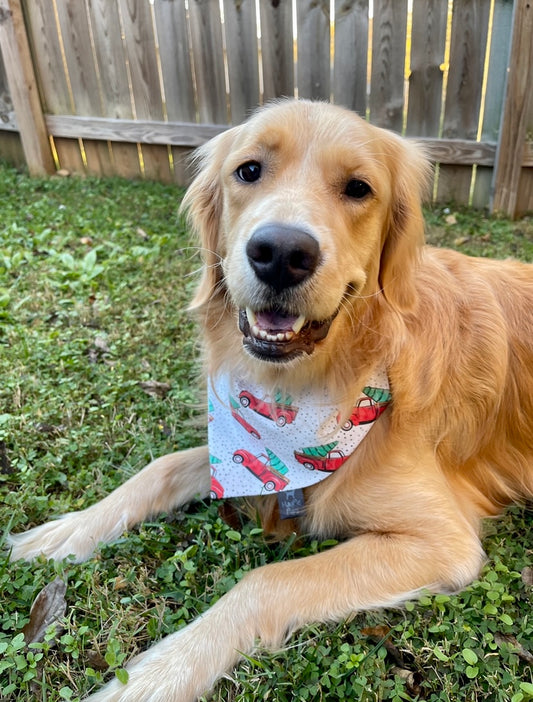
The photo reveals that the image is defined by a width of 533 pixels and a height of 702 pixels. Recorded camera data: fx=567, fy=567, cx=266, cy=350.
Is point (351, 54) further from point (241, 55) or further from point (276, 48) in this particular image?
point (241, 55)

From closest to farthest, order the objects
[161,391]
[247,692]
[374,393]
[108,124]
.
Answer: [247,692] < [374,393] < [161,391] < [108,124]

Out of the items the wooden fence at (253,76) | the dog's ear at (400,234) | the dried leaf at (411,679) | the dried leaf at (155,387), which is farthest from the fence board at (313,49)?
the dried leaf at (411,679)

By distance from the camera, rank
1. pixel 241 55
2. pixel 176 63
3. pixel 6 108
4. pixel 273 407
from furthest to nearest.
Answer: pixel 6 108
pixel 176 63
pixel 241 55
pixel 273 407

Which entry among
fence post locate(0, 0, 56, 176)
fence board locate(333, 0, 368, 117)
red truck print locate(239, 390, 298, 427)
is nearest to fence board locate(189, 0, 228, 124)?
fence board locate(333, 0, 368, 117)

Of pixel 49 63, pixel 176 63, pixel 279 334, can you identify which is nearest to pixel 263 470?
pixel 279 334

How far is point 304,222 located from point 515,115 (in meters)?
4.43

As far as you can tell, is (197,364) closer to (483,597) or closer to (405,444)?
(405,444)

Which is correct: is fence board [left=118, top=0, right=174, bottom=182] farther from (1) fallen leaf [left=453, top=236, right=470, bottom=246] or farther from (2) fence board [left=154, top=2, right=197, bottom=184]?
(1) fallen leaf [left=453, top=236, right=470, bottom=246]

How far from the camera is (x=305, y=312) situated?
6.23ft

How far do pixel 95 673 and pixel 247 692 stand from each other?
477mm

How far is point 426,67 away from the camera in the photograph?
18.1 ft

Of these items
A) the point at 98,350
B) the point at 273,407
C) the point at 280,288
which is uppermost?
the point at 280,288

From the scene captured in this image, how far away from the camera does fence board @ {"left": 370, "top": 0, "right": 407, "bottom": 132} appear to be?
17.8ft

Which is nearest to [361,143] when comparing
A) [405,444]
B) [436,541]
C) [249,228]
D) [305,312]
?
[249,228]
